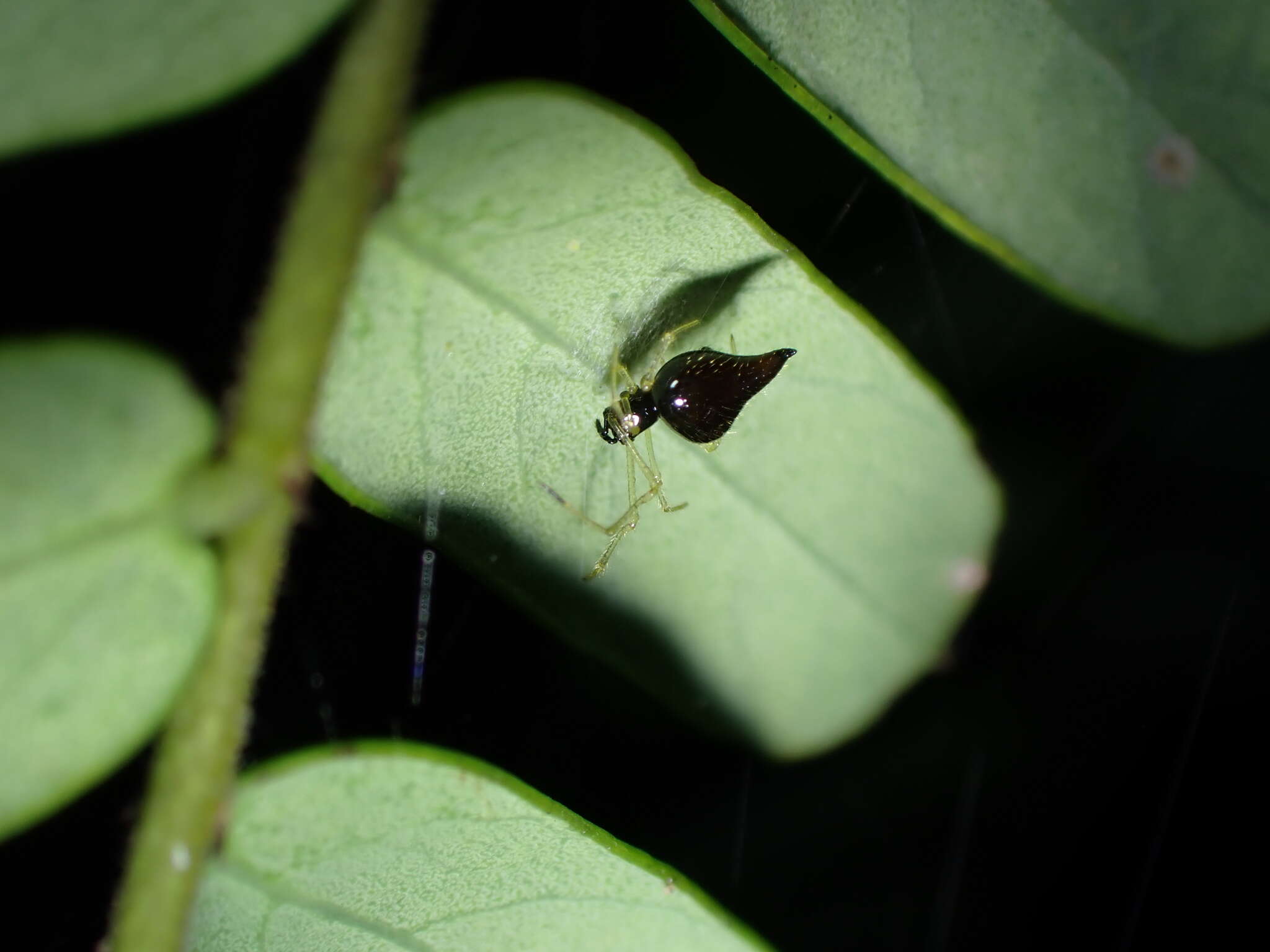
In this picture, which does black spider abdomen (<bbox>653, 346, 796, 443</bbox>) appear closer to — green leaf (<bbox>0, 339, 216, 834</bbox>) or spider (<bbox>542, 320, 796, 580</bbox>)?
spider (<bbox>542, 320, 796, 580</bbox>)

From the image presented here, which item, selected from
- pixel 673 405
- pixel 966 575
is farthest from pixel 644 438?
pixel 966 575

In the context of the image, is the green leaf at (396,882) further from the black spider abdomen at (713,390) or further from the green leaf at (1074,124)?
the green leaf at (1074,124)

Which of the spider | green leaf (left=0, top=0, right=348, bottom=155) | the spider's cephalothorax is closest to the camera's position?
A: green leaf (left=0, top=0, right=348, bottom=155)

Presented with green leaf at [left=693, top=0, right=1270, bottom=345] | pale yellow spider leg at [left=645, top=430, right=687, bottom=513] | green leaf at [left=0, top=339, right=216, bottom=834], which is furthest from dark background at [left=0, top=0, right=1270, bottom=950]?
pale yellow spider leg at [left=645, top=430, right=687, bottom=513]

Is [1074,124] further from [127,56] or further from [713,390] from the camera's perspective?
[127,56]

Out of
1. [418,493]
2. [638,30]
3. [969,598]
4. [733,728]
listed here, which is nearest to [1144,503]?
[969,598]

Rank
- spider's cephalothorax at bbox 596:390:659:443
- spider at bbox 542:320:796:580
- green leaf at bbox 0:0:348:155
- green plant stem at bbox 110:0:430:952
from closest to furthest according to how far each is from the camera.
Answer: green leaf at bbox 0:0:348:155 → green plant stem at bbox 110:0:430:952 → spider at bbox 542:320:796:580 → spider's cephalothorax at bbox 596:390:659:443
